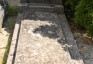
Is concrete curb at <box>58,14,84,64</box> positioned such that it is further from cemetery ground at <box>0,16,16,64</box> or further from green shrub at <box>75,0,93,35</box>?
cemetery ground at <box>0,16,16,64</box>

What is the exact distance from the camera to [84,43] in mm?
4766

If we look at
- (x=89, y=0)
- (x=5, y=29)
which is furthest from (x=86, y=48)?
(x=5, y=29)

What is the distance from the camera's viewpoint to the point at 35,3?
A: 6.27 meters

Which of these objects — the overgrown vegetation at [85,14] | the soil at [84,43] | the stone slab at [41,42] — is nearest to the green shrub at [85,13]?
the overgrown vegetation at [85,14]

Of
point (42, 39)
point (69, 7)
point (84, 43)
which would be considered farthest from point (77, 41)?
point (69, 7)

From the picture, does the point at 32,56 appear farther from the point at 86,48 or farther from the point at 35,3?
the point at 35,3

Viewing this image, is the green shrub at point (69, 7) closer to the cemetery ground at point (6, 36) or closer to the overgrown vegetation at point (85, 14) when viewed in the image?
the overgrown vegetation at point (85, 14)

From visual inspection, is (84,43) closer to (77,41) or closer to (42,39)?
(77,41)

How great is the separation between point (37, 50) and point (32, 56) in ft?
0.83

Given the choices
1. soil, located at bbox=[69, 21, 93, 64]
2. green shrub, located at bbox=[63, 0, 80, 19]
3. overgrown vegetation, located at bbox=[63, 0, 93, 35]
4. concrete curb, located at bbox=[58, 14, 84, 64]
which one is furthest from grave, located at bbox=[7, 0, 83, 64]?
overgrown vegetation, located at bbox=[63, 0, 93, 35]

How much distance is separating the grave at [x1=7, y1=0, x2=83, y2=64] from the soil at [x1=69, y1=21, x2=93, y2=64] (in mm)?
387

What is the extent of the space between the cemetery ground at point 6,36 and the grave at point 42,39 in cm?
47

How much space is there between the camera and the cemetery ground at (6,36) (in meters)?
4.38

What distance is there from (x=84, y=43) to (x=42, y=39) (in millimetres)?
1417
